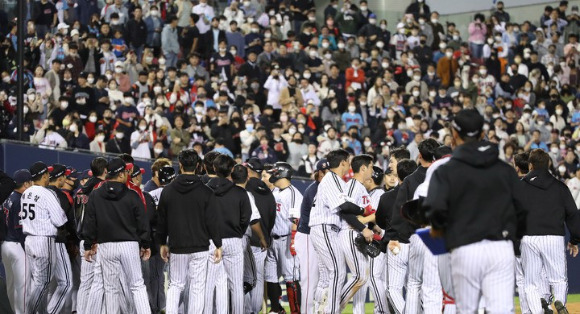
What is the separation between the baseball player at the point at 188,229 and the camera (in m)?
12.3

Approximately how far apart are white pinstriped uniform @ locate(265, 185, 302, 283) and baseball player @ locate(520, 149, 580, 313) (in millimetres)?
3551

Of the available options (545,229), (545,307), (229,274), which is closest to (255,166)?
(229,274)

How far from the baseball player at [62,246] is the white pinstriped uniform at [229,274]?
2.12 metres

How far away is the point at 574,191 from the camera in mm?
23172

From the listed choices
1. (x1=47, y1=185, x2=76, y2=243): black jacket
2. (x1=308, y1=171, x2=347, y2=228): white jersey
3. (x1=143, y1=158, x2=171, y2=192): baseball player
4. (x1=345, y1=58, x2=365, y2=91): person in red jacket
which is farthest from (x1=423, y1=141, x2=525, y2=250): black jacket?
(x1=345, y1=58, x2=365, y2=91): person in red jacket

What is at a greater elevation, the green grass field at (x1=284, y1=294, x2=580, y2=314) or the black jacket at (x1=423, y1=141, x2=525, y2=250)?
the black jacket at (x1=423, y1=141, x2=525, y2=250)

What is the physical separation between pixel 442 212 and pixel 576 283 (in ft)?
44.6

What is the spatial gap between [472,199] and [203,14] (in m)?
21.2

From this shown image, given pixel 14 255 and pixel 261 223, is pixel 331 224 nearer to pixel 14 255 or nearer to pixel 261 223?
pixel 261 223

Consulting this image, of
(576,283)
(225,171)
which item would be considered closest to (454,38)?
(576,283)

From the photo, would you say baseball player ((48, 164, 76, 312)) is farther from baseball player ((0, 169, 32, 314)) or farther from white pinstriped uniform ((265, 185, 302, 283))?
white pinstriped uniform ((265, 185, 302, 283))

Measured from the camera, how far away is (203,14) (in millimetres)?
28406

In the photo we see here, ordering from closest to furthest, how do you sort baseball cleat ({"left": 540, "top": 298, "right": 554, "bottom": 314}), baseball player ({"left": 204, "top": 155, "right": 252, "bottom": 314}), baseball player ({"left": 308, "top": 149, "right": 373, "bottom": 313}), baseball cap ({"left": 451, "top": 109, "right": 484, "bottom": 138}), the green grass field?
baseball cap ({"left": 451, "top": 109, "right": 484, "bottom": 138}) → baseball player ({"left": 308, "top": 149, "right": 373, "bottom": 313}) → baseball player ({"left": 204, "top": 155, "right": 252, "bottom": 314}) → baseball cleat ({"left": 540, "top": 298, "right": 554, "bottom": 314}) → the green grass field

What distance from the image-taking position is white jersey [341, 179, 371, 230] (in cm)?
1230
